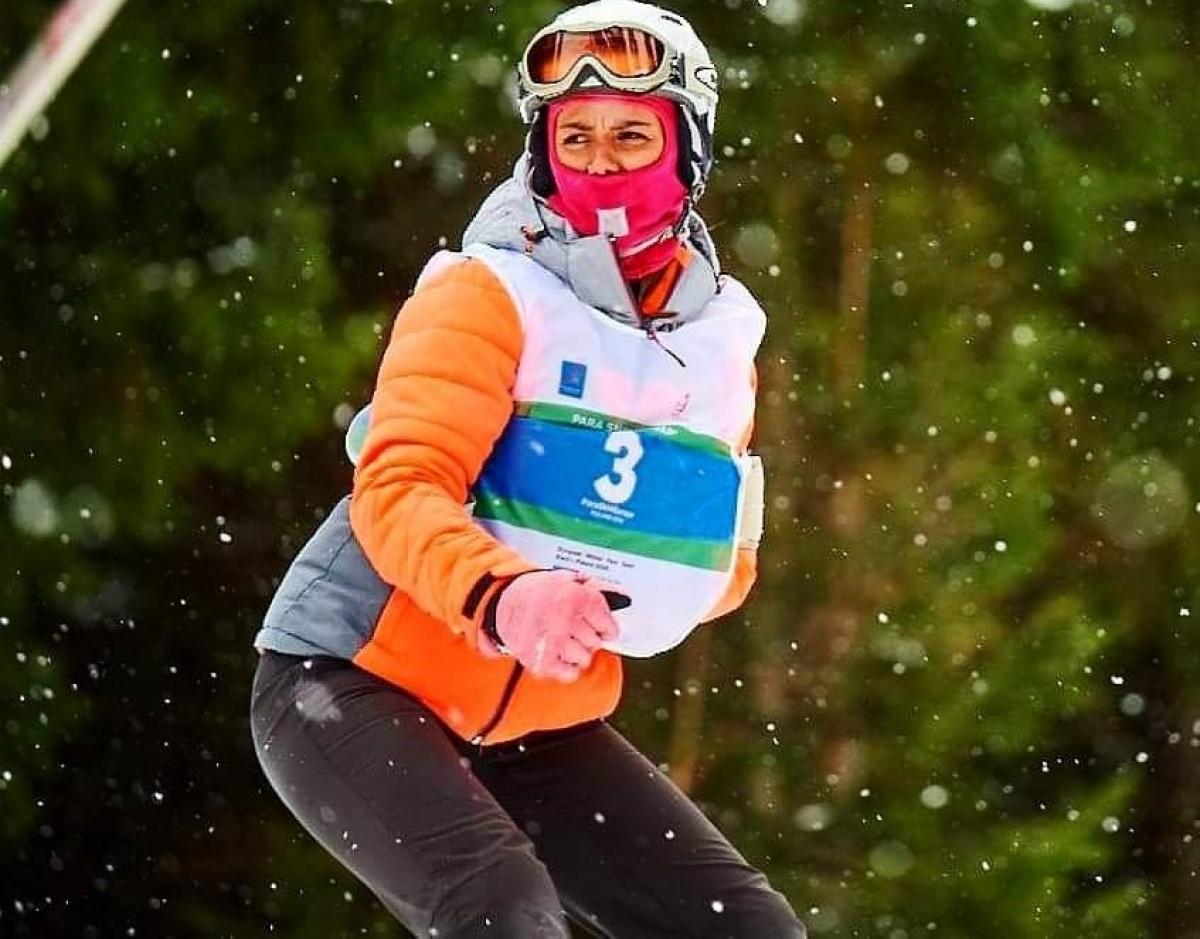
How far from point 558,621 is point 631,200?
0.75 m

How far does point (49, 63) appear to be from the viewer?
1.57 m

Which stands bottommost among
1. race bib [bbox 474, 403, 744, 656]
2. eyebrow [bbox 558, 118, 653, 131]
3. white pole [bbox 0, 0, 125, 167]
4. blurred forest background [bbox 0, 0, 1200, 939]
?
blurred forest background [bbox 0, 0, 1200, 939]

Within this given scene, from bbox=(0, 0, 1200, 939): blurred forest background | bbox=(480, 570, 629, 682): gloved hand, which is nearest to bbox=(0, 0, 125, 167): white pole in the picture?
bbox=(480, 570, 629, 682): gloved hand

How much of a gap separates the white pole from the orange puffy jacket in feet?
2.40

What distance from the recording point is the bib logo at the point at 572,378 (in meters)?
2.34

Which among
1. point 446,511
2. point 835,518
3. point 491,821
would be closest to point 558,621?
point 446,511

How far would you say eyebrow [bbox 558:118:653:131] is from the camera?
2.58 metres

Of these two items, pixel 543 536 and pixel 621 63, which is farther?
pixel 621 63

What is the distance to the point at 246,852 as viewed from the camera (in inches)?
225

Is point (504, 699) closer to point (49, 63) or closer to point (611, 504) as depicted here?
point (611, 504)

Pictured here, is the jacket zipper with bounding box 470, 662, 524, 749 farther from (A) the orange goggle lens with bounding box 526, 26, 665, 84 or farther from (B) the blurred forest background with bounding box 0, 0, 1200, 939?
(B) the blurred forest background with bounding box 0, 0, 1200, 939

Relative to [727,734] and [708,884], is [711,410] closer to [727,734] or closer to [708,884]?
[708,884]

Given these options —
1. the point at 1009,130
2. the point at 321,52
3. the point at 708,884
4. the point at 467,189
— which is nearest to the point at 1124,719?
the point at 1009,130

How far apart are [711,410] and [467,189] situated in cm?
347
